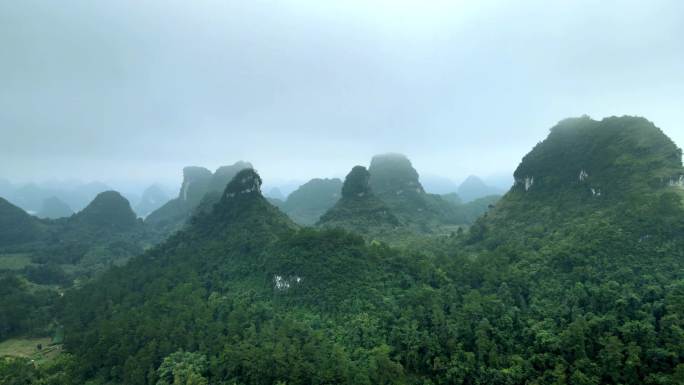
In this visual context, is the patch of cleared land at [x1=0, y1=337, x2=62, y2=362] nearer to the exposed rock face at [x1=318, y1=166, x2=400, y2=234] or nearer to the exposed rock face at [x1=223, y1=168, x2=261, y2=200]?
the exposed rock face at [x1=223, y1=168, x2=261, y2=200]

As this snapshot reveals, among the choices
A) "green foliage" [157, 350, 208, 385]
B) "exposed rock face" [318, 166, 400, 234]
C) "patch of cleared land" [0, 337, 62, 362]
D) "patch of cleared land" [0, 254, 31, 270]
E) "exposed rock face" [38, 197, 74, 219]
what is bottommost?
"patch of cleared land" [0, 337, 62, 362]

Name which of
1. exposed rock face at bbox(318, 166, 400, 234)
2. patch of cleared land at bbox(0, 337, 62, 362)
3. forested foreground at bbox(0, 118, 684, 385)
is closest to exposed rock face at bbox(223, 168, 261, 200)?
forested foreground at bbox(0, 118, 684, 385)

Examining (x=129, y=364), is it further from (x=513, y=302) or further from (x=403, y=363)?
(x=513, y=302)

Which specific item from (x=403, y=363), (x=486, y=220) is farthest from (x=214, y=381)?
(x=486, y=220)

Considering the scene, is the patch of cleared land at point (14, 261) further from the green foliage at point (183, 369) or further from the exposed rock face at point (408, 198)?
the exposed rock face at point (408, 198)

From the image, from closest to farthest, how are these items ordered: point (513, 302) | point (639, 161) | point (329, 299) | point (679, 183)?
point (513, 302) → point (329, 299) → point (679, 183) → point (639, 161)

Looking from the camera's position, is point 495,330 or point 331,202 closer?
point 495,330

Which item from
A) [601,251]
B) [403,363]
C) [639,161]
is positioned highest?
[639,161]
